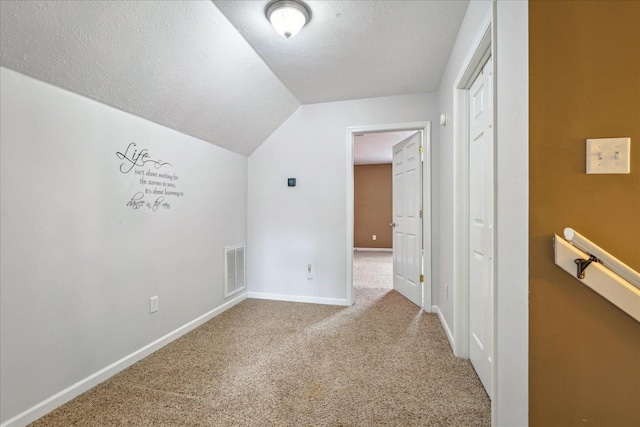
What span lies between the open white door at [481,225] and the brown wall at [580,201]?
1.90ft

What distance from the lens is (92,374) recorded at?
171cm

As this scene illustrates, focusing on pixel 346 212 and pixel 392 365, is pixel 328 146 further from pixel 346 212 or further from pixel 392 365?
pixel 392 365

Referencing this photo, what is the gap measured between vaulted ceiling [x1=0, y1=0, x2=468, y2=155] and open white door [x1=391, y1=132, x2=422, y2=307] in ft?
2.56

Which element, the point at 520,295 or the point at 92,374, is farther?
the point at 92,374

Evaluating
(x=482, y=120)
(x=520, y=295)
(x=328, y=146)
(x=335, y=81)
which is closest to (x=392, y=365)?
(x=520, y=295)

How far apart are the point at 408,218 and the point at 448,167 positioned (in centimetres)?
115

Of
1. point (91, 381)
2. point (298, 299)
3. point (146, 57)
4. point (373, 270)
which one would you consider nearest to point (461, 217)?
point (298, 299)

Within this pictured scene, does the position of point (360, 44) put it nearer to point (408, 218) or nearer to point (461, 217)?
point (461, 217)

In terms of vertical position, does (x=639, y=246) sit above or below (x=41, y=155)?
below

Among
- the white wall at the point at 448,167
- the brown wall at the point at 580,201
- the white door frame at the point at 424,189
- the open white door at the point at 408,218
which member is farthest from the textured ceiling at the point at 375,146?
the brown wall at the point at 580,201

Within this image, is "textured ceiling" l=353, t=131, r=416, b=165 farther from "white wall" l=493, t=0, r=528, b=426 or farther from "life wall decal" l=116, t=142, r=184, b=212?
"white wall" l=493, t=0, r=528, b=426

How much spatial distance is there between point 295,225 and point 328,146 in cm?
101

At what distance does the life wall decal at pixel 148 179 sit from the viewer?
1954mm

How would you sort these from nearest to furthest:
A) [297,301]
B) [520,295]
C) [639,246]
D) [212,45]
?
[639,246] < [520,295] < [212,45] < [297,301]
